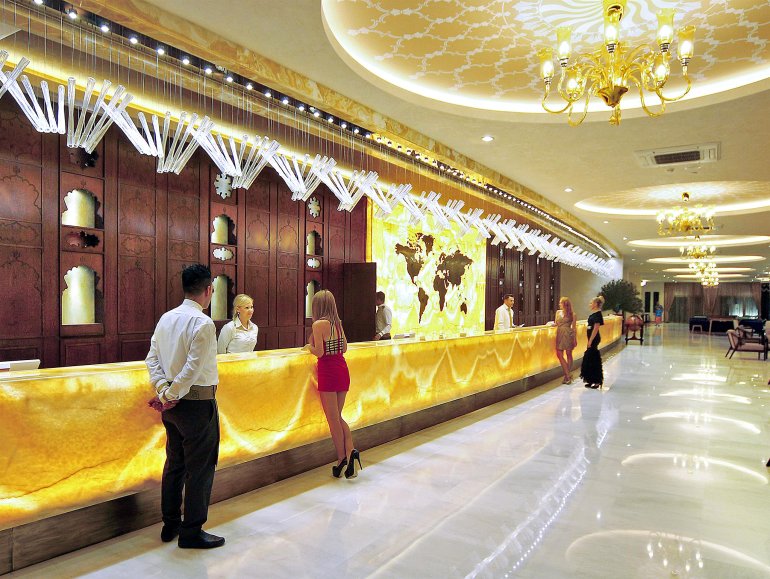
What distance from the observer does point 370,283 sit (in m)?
8.70

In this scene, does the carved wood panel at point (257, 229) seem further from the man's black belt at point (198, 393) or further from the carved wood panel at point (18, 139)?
the man's black belt at point (198, 393)

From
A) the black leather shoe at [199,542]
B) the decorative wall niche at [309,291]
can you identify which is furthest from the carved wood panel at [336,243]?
the black leather shoe at [199,542]

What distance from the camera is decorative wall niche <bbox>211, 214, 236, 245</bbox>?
7.10 meters

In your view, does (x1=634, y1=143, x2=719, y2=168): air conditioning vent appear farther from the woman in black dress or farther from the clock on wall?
the clock on wall

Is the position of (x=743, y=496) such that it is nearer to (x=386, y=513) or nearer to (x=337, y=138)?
(x=386, y=513)

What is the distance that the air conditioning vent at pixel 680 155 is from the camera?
695 centimetres

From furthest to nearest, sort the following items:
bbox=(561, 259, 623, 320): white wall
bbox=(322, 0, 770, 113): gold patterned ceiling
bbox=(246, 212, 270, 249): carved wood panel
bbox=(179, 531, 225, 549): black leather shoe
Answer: bbox=(561, 259, 623, 320): white wall → bbox=(246, 212, 270, 249): carved wood panel → bbox=(322, 0, 770, 113): gold patterned ceiling → bbox=(179, 531, 225, 549): black leather shoe

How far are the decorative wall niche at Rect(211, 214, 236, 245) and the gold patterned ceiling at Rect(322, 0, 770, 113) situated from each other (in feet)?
10.0

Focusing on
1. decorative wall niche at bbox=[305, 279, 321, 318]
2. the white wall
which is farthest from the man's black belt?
the white wall

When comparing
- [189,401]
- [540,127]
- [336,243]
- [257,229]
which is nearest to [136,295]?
[257,229]

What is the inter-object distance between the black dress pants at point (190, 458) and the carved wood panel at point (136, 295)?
3.50m

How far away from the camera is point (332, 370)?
12.8ft

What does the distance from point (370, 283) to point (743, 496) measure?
5923 millimetres

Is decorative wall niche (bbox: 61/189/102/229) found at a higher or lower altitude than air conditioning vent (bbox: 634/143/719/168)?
lower
